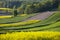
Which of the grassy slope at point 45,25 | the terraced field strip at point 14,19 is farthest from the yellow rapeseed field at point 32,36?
the terraced field strip at point 14,19

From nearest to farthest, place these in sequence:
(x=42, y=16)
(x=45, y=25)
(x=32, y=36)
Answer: (x=32, y=36), (x=45, y=25), (x=42, y=16)

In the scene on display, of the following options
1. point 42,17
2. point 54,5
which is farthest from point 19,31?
point 54,5

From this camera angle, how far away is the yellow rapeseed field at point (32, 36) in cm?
661

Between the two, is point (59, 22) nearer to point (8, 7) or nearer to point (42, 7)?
point (42, 7)

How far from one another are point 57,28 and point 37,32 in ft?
1.80

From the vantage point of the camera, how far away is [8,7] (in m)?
7.20

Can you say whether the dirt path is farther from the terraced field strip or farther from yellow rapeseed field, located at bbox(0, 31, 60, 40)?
yellow rapeseed field, located at bbox(0, 31, 60, 40)

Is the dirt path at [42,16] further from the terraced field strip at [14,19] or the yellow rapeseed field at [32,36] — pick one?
the yellow rapeseed field at [32,36]

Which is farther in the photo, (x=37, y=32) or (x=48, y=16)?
(x=48, y=16)

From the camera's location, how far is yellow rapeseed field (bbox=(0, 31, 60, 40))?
21.7 ft

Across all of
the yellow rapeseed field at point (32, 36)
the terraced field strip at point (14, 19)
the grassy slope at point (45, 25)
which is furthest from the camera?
the terraced field strip at point (14, 19)

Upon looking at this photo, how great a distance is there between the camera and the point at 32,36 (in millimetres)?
6691

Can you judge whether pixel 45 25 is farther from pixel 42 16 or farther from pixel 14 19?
pixel 14 19

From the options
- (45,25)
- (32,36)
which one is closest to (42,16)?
(45,25)
